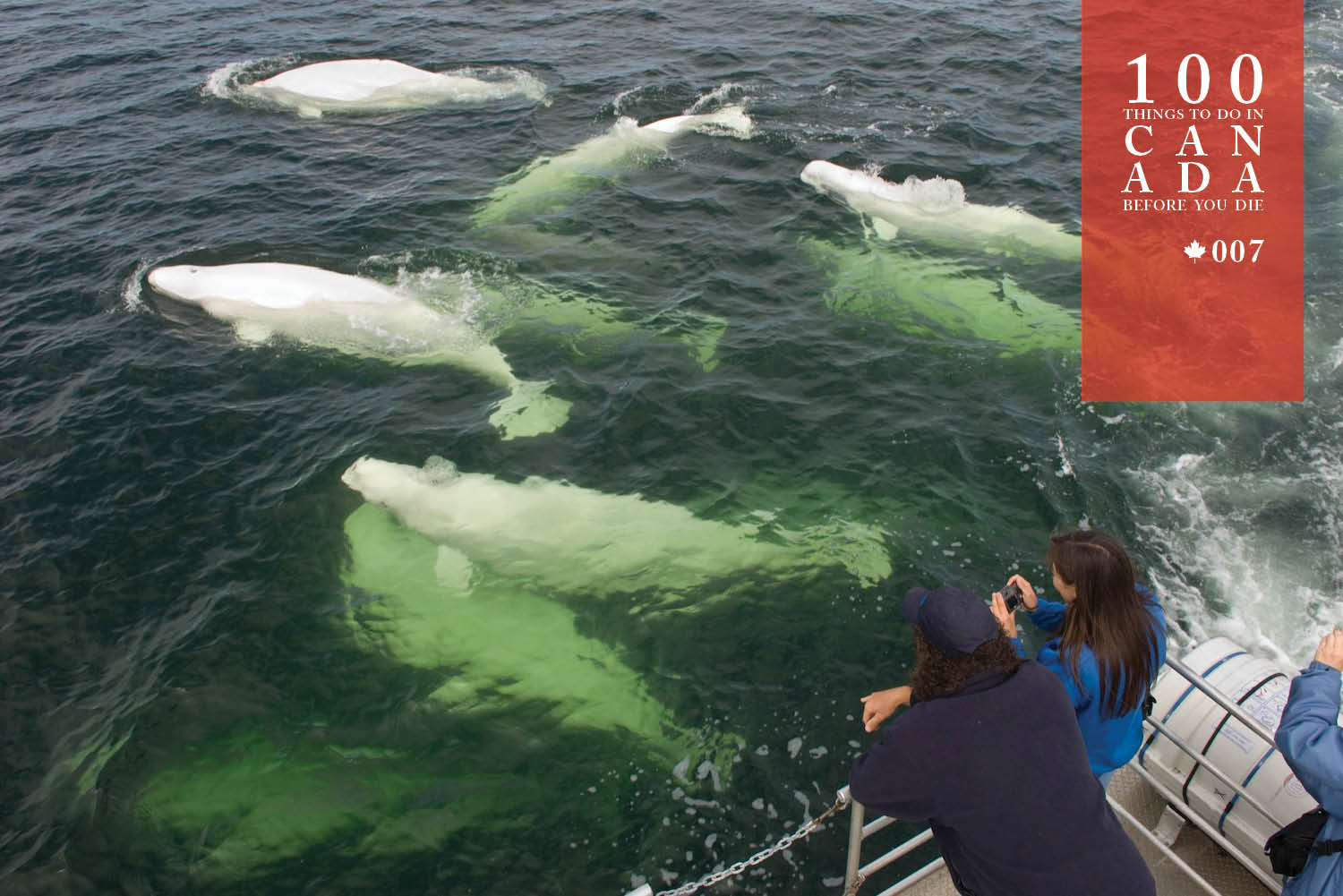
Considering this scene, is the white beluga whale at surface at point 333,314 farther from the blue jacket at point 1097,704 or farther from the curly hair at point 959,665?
the curly hair at point 959,665

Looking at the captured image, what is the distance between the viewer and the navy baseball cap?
14.9ft

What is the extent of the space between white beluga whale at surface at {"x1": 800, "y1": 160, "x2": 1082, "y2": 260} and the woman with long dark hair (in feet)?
46.1

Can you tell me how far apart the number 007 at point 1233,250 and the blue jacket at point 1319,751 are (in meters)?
14.5

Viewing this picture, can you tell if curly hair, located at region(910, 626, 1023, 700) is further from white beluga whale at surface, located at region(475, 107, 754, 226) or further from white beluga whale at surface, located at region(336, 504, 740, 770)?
white beluga whale at surface, located at region(475, 107, 754, 226)

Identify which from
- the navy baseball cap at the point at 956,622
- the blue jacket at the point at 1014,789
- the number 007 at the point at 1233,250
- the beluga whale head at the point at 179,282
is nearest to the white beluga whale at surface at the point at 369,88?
the beluga whale head at the point at 179,282

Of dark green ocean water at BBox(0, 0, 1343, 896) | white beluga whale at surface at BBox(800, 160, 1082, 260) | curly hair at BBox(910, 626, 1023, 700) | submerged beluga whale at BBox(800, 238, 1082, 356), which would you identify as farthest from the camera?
white beluga whale at surface at BBox(800, 160, 1082, 260)

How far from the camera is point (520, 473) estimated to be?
13.2 meters

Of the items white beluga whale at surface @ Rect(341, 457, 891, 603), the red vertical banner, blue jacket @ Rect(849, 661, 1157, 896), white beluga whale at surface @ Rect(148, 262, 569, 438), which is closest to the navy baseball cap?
blue jacket @ Rect(849, 661, 1157, 896)

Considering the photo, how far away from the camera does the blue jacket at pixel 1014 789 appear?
4320mm

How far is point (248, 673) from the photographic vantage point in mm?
10562

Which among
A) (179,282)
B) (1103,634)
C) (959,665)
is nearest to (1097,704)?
(1103,634)

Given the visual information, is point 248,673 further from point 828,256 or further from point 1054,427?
A: point 828,256

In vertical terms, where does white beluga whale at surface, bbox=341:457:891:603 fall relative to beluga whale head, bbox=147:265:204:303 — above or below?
below

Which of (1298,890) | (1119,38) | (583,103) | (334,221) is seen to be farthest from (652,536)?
(1119,38)
